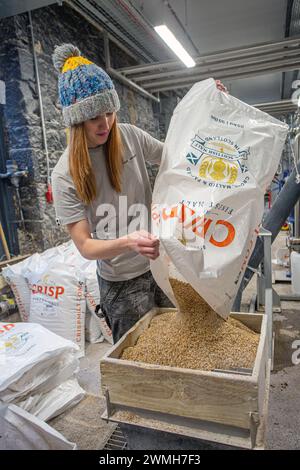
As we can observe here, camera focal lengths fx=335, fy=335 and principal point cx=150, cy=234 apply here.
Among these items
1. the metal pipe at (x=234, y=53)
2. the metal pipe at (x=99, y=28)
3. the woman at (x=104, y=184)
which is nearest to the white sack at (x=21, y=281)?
the woman at (x=104, y=184)

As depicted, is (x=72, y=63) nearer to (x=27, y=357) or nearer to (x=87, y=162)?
(x=87, y=162)

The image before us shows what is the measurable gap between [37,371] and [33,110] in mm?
2113

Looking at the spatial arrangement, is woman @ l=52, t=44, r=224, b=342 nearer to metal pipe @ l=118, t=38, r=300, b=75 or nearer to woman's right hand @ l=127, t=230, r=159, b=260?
woman's right hand @ l=127, t=230, r=159, b=260

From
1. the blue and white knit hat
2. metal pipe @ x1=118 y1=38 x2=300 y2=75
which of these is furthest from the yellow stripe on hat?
metal pipe @ x1=118 y1=38 x2=300 y2=75

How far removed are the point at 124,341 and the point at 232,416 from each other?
34 centimetres

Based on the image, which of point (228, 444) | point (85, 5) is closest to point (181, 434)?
point (228, 444)

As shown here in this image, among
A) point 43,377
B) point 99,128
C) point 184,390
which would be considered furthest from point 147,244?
point 43,377

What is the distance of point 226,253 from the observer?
0.79 metres

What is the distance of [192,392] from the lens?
2.45 ft

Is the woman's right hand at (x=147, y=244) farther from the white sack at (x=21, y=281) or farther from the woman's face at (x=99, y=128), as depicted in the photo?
the white sack at (x=21, y=281)

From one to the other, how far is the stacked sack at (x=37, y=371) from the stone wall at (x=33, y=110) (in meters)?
1.29

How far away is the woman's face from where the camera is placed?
3.53 feet

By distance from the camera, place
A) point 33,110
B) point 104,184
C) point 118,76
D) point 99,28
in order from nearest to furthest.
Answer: point 104,184 < point 33,110 < point 99,28 < point 118,76

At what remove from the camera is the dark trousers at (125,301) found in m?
1.27
